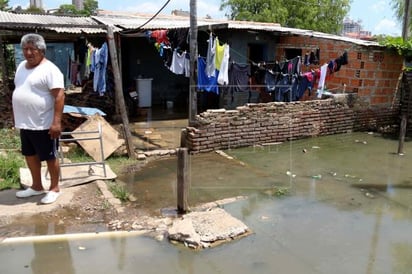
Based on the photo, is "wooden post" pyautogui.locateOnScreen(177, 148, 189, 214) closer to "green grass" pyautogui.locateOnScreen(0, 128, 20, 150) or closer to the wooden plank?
the wooden plank

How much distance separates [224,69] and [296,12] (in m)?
22.3

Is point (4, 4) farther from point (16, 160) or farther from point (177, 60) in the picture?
point (16, 160)

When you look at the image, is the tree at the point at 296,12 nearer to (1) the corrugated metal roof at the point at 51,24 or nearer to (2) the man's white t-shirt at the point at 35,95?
(1) the corrugated metal roof at the point at 51,24

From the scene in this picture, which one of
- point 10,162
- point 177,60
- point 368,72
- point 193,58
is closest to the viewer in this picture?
point 10,162

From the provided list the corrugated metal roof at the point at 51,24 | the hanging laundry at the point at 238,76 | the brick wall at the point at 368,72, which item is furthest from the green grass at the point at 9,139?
the brick wall at the point at 368,72

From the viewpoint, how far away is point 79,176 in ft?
19.1

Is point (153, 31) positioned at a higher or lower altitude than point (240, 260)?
higher

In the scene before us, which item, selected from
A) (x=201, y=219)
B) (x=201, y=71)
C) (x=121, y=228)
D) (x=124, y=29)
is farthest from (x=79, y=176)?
(x=124, y=29)

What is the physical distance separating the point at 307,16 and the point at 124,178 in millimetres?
26275

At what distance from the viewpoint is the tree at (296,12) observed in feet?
92.2

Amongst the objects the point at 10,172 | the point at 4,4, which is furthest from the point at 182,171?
the point at 4,4

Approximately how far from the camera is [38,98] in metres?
4.39

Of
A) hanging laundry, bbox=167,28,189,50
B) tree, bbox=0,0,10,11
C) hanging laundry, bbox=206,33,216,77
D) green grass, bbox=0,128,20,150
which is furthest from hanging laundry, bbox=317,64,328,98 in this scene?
tree, bbox=0,0,10,11

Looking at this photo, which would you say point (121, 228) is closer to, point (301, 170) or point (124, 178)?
point (124, 178)
